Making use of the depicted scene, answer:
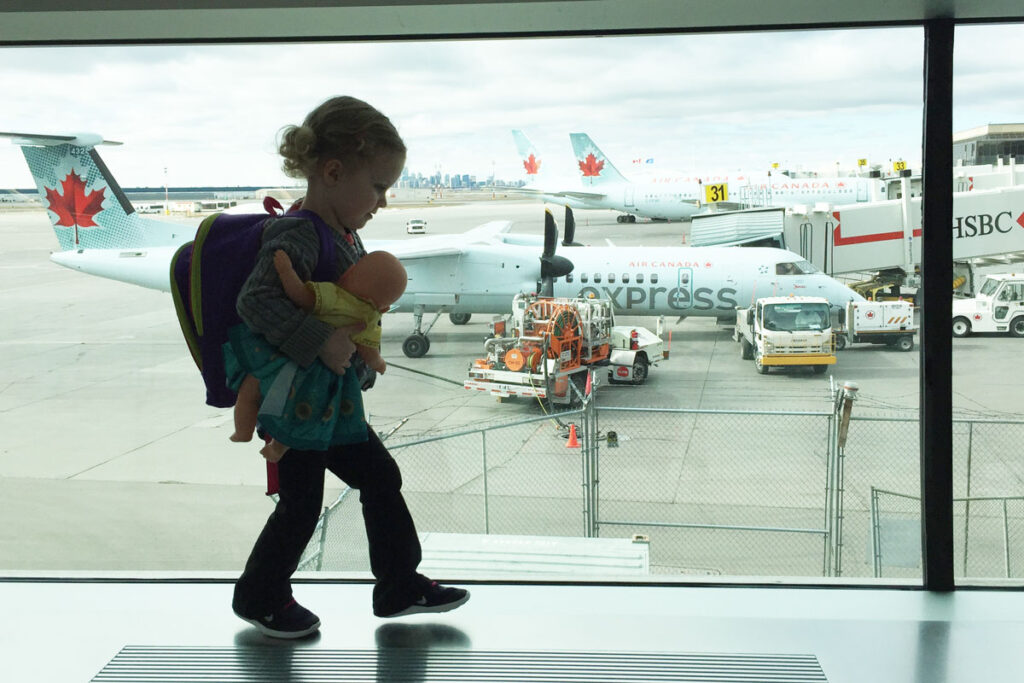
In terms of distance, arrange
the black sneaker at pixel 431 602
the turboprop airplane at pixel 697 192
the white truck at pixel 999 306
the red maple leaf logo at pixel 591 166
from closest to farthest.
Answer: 1. the black sneaker at pixel 431 602
2. the white truck at pixel 999 306
3. the red maple leaf logo at pixel 591 166
4. the turboprop airplane at pixel 697 192

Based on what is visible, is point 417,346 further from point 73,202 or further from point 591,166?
point 591,166

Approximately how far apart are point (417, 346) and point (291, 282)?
8.73 metres

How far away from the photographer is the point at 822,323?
8.26 metres

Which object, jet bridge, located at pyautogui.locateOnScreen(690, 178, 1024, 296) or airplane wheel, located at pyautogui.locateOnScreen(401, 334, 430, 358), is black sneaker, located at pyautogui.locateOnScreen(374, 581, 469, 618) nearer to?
jet bridge, located at pyautogui.locateOnScreen(690, 178, 1024, 296)

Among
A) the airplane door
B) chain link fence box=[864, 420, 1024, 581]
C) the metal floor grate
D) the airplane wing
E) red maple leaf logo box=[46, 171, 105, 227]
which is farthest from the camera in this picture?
the airplane door

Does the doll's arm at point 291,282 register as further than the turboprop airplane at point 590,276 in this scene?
No

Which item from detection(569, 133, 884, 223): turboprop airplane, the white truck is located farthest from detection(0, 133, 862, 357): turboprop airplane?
detection(569, 133, 884, 223): turboprop airplane

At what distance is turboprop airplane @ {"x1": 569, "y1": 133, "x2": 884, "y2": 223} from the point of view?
2212cm

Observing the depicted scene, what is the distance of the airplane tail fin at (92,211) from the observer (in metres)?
4.66

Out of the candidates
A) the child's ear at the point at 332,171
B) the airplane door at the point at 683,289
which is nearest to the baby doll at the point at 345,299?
the child's ear at the point at 332,171

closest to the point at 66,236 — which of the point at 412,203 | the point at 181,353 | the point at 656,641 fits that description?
the point at 181,353

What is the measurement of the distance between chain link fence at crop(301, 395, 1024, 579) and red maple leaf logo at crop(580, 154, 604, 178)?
13038 mm

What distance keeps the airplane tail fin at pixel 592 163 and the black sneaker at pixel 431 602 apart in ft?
56.2

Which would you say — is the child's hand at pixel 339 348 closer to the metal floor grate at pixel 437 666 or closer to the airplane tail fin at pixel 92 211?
the metal floor grate at pixel 437 666
